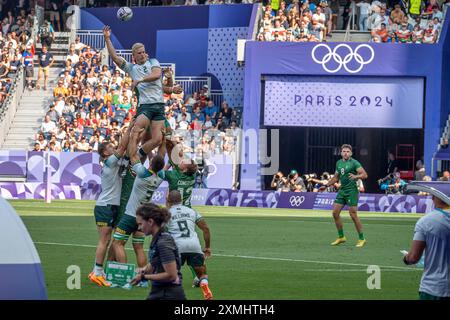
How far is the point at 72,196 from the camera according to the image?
4453 centimetres

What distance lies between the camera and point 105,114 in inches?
1850

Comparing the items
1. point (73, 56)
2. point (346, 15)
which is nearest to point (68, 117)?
point (73, 56)

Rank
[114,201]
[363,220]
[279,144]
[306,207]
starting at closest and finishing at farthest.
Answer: [114,201], [363,220], [306,207], [279,144]

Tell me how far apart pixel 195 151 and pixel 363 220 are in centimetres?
1071

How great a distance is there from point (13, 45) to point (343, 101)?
596 inches

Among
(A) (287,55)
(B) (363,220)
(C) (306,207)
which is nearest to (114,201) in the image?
(B) (363,220)

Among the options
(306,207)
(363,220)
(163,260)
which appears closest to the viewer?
(163,260)

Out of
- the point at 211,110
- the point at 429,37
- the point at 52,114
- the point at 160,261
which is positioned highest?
the point at 429,37

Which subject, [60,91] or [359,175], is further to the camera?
[60,91]

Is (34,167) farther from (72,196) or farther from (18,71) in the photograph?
(18,71)

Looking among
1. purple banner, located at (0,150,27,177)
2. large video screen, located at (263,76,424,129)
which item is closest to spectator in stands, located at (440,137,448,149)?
large video screen, located at (263,76,424,129)

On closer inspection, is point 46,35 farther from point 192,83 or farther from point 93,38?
point 192,83

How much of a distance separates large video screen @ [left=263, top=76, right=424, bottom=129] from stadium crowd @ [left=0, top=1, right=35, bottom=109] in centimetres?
1145

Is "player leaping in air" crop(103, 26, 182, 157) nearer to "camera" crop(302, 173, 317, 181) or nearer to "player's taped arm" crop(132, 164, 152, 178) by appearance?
"player's taped arm" crop(132, 164, 152, 178)
